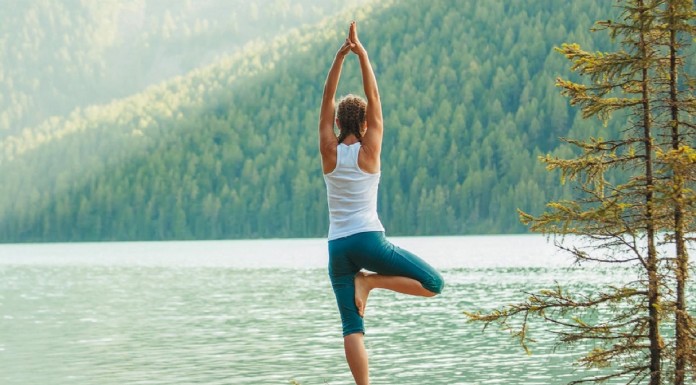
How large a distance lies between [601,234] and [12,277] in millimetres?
93756

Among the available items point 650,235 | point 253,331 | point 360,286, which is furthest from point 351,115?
point 253,331

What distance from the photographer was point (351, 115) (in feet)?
32.5

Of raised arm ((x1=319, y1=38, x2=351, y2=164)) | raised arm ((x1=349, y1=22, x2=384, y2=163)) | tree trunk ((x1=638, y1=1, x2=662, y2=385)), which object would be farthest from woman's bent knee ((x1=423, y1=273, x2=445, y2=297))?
tree trunk ((x1=638, y1=1, x2=662, y2=385))

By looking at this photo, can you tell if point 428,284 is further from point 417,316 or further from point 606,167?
point 417,316

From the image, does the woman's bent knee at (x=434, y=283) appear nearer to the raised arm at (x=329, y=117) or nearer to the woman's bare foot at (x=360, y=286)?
the woman's bare foot at (x=360, y=286)

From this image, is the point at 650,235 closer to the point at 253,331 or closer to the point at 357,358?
the point at 357,358

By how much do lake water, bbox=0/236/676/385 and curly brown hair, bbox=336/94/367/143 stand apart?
17.0 ft

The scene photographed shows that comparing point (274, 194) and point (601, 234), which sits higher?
point (274, 194)

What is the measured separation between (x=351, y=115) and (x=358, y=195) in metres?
0.70

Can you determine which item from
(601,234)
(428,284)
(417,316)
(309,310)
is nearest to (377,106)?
(428,284)

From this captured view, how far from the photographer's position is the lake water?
34.2 m

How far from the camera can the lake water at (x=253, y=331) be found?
Answer: 112 ft

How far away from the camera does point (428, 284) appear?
9.79m

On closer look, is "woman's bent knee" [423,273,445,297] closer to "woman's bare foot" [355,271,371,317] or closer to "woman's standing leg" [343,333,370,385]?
"woman's bare foot" [355,271,371,317]
